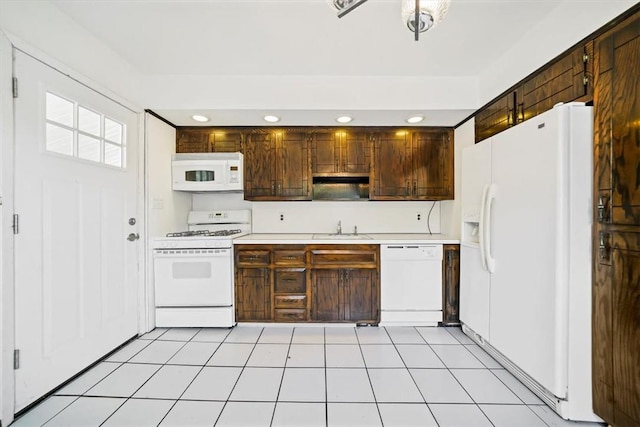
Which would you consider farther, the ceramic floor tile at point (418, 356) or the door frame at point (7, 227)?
the ceramic floor tile at point (418, 356)

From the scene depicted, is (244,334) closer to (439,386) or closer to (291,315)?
(291,315)

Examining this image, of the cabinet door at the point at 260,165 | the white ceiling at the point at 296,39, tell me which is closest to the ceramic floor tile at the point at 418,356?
the cabinet door at the point at 260,165

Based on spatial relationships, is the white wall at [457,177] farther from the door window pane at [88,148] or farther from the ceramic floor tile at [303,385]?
the door window pane at [88,148]

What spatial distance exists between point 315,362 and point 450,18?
2.58m

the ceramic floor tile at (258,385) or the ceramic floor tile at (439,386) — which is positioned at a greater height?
the ceramic floor tile at (439,386)

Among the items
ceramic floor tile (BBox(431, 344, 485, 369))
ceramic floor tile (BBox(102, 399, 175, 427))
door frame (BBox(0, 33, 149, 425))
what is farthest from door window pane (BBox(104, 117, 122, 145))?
ceramic floor tile (BBox(431, 344, 485, 369))

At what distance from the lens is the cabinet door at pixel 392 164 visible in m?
3.11

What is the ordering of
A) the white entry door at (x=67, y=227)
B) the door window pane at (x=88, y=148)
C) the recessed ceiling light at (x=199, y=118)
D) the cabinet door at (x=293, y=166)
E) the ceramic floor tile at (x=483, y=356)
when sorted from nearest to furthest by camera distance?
1. the white entry door at (x=67, y=227)
2. the door window pane at (x=88, y=148)
3. the ceramic floor tile at (x=483, y=356)
4. the recessed ceiling light at (x=199, y=118)
5. the cabinet door at (x=293, y=166)

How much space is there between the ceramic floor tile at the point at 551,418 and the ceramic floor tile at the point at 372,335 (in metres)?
1.06

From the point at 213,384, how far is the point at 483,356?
205 cm

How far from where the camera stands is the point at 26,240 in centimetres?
156

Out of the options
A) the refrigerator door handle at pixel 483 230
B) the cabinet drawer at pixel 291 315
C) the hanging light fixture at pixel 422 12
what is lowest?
the cabinet drawer at pixel 291 315

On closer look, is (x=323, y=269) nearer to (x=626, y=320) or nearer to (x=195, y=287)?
(x=195, y=287)

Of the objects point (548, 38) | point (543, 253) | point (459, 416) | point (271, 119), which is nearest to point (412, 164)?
point (548, 38)
